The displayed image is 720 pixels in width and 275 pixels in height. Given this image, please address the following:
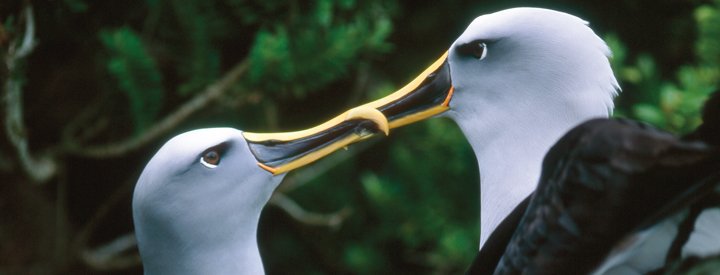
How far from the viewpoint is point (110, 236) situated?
452 centimetres

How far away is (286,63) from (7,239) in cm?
131

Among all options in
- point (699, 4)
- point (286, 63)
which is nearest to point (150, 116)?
point (286, 63)

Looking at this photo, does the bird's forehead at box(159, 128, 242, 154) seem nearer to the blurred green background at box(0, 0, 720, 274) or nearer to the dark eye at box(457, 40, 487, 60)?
the dark eye at box(457, 40, 487, 60)

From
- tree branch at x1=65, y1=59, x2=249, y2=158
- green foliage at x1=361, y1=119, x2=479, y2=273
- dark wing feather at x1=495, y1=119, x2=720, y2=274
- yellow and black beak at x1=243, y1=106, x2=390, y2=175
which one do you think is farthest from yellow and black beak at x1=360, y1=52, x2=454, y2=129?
green foliage at x1=361, y1=119, x2=479, y2=273

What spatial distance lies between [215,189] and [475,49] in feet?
1.90

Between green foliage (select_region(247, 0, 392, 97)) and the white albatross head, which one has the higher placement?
the white albatross head

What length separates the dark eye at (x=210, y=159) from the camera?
2.07 m

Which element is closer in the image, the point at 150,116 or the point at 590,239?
the point at 590,239

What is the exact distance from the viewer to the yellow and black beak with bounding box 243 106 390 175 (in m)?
2.16

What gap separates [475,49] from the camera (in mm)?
2225

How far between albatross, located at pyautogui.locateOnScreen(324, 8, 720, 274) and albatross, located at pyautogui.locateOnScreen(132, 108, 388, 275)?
200 mm

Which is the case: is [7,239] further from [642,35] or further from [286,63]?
[642,35]

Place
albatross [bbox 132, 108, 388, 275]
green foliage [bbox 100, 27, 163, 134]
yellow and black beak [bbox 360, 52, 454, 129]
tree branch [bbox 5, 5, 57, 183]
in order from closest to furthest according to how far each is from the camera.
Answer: albatross [bbox 132, 108, 388, 275]
yellow and black beak [bbox 360, 52, 454, 129]
tree branch [bbox 5, 5, 57, 183]
green foliage [bbox 100, 27, 163, 134]

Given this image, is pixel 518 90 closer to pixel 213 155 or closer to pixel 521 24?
pixel 521 24
